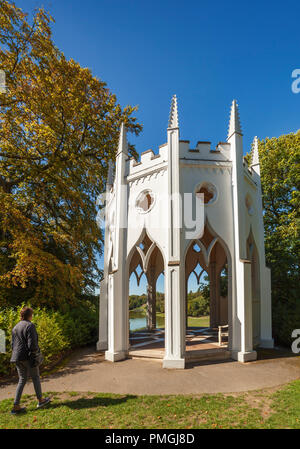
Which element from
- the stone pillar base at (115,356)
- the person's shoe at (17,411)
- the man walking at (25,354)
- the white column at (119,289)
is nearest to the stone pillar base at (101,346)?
the white column at (119,289)

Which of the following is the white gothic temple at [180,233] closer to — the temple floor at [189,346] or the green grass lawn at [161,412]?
the temple floor at [189,346]

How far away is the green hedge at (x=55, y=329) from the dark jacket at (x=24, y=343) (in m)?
2.83

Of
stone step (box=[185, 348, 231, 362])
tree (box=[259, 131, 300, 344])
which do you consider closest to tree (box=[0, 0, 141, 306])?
stone step (box=[185, 348, 231, 362])

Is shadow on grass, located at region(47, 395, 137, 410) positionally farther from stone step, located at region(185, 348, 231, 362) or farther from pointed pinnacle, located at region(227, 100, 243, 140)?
pointed pinnacle, located at region(227, 100, 243, 140)

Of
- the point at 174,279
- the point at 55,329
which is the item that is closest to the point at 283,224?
the point at 174,279

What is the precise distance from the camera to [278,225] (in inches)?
617

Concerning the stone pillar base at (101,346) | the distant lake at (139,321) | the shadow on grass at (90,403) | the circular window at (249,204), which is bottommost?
the distant lake at (139,321)

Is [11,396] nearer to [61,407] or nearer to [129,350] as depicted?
[61,407]

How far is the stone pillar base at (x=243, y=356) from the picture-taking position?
7660mm

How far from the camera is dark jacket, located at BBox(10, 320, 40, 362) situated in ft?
14.9

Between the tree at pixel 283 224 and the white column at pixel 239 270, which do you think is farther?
the tree at pixel 283 224

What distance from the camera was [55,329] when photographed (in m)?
8.32

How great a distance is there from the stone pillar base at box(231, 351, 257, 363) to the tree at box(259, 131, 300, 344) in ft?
9.98
